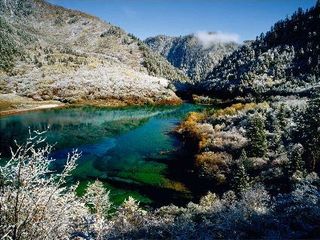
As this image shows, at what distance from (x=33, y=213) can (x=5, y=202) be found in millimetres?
983

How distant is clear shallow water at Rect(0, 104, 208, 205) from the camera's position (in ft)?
209

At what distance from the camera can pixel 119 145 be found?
317 feet

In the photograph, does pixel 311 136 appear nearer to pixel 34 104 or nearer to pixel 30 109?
pixel 30 109

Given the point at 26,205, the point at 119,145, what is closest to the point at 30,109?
the point at 119,145

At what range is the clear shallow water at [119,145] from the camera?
63656 millimetres

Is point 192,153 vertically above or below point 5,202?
below

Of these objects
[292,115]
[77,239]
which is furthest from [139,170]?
[77,239]

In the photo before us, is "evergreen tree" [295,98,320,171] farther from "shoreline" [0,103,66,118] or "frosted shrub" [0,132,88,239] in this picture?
"shoreline" [0,103,66,118]

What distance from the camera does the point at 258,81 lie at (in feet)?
641

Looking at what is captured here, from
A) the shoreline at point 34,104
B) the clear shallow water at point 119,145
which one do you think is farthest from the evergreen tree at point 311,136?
the shoreline at point 34,104

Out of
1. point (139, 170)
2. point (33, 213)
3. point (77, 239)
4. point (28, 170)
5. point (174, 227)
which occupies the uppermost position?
point (28, 170)

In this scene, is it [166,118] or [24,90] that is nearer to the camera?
[166,118]

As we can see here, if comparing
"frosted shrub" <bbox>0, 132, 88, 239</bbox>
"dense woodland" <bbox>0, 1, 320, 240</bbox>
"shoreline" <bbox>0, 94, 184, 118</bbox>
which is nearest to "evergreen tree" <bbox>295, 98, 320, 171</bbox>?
"dense woodland" <bbox>0, 1, 320, 240</bbox>

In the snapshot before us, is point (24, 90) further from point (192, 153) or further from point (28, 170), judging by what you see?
point (28, 170)
